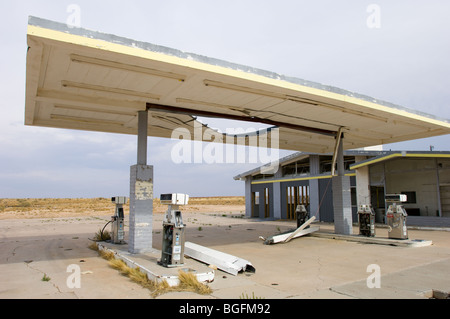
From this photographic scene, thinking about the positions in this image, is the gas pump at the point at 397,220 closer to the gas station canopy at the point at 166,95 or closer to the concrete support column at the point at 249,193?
the gas station canopy at the point at 166,95

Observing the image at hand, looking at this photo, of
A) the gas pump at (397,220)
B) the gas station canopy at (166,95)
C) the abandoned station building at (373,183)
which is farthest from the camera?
the abandoned station building at (373,183)

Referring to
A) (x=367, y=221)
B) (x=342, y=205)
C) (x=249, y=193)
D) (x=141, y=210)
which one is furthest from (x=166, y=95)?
(x=249, y=193)

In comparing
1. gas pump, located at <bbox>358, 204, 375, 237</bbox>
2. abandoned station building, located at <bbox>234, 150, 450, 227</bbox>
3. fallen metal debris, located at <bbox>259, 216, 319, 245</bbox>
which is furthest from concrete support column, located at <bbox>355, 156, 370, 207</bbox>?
gas pump, located at <bbox>358, 204, 375, 237</bbox>

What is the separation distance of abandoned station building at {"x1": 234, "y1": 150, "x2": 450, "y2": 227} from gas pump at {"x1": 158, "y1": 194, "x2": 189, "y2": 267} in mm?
12668

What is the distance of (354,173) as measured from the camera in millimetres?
22016

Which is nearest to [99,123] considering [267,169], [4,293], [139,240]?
[139,240]

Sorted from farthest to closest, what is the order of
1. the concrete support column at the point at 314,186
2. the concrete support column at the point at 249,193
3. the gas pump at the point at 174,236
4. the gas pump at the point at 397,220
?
the concrete support column at the point at 249,193
the concrete support column at the point at 314,186
the gas pump at the point at 397,220
the gas pump at the point at 174,236

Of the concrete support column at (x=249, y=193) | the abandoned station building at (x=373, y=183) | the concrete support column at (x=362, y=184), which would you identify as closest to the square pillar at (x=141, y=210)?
the abandoned station building at (x=373, y=183)

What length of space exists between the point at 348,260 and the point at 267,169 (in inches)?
785

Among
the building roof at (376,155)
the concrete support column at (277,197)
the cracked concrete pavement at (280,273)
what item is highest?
→ the building roof at (376,155)

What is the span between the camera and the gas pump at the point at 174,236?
7047 millimetres

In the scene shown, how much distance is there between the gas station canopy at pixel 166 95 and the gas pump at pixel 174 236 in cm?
289

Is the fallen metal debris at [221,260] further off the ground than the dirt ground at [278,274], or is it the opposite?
the fallen metal debris at [221,260]

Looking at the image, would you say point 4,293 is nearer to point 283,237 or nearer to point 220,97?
point 220,97
